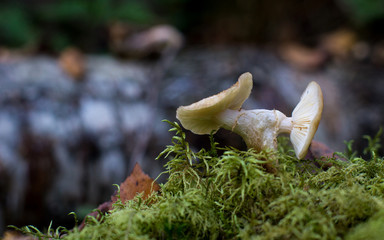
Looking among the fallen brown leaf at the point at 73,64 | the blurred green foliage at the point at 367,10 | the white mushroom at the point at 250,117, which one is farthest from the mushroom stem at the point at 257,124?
the blurred green foliage at the point at 367,10

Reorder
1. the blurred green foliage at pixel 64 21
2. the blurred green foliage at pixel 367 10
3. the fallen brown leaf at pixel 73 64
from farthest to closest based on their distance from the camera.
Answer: the blurred green foliage at pixel 367 10 < the blurred green foliage at pixel 64 21 < the fallen brown leaf at pixel 73 64

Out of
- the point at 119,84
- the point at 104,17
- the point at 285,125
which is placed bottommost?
the point at 119,84

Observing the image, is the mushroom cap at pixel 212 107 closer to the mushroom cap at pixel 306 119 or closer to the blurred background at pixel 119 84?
the mushroom cap at pixel 306 119

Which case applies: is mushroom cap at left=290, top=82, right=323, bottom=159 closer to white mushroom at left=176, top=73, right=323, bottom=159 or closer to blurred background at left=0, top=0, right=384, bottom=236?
white mushroom at left=176, top=73, right=323, bottom=159

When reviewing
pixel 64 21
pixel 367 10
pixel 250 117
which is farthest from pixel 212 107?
pixel 367 10

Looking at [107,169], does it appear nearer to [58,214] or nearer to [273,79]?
[58,214]

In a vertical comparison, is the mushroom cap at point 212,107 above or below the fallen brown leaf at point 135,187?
above

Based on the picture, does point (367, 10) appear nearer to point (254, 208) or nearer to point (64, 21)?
point (64, 21)
